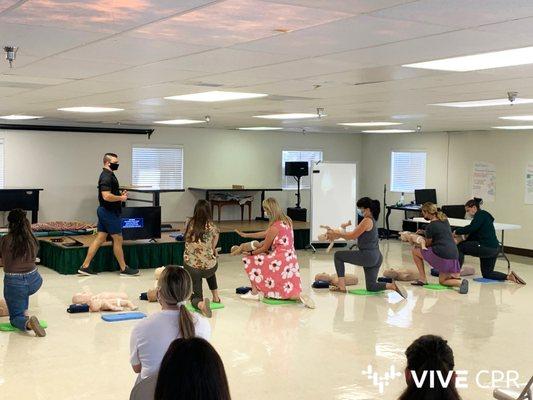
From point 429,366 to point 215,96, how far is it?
5823 mm

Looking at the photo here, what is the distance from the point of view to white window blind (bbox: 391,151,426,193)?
16.4 m

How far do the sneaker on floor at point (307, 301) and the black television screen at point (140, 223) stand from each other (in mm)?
3337

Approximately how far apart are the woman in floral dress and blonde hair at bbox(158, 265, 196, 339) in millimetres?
4928

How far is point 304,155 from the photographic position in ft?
57.5

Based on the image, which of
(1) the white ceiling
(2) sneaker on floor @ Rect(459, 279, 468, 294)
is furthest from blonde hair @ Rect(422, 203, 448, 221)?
(1) the white ceiling

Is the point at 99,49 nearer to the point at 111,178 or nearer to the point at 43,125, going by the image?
the point at 111,178

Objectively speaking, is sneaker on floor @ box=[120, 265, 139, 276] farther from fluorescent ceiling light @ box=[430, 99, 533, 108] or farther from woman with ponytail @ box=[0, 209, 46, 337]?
fluorescent ceiling light @ box=[430, 99, 533, 108]

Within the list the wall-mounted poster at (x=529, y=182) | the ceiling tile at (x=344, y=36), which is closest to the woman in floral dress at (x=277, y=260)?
the ceiling tile at (x=344, y=36)

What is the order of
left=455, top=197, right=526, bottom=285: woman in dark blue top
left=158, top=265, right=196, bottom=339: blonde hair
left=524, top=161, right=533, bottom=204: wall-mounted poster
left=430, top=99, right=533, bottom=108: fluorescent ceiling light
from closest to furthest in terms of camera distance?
1. left=158, top=265, right=196, bottom=339: blonde hair
2. left=430, top=99, right=533, bottom=108: fluorescent ceiling light
3. left=455, top=197, right=526, bottom=285: woman in dark blue top
4. left=524, top=161, right=533, bottom=204: wall-mounted poster

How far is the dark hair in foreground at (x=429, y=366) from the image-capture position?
223cm

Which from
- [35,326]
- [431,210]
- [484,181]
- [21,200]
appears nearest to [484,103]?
[431,210]

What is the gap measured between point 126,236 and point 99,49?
6567 millimetres

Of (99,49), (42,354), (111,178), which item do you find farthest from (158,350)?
(111,178)

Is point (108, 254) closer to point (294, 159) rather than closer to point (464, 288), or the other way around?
point (464, 288)
